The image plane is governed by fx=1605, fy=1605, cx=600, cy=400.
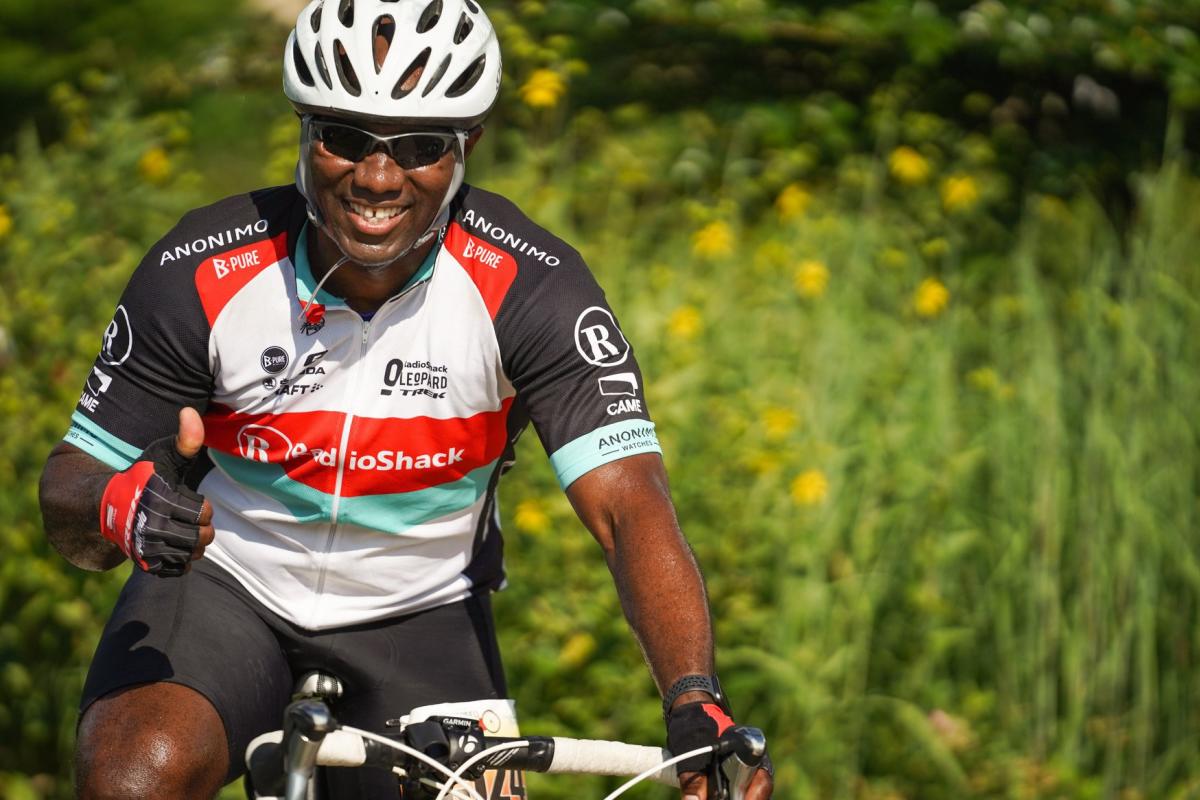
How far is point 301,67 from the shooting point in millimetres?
3473

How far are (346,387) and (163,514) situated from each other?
0.71 metres

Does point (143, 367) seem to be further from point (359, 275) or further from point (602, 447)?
point (602, 447)

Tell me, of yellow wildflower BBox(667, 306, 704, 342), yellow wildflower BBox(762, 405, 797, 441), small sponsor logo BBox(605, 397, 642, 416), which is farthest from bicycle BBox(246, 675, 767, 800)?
yellow wildflower BBox(667, 306, 704, 342)

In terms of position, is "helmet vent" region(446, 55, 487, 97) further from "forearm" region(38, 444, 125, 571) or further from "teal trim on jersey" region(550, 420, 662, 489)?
"forearm" region(38, 444, 125, 571)

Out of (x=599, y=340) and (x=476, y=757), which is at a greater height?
(x=599, y=340)

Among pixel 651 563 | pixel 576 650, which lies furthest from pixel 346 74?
pixel 576 650

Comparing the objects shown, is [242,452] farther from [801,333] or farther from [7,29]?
[7,29]

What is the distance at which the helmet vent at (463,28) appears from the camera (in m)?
3.51

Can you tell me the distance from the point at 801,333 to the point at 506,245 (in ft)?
10.8

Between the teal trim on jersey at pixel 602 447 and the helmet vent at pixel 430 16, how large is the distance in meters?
0.96

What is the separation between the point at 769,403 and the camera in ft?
20.0

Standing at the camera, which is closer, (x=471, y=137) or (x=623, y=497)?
(x=623, y=497)

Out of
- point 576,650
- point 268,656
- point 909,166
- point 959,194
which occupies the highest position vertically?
point 268,656

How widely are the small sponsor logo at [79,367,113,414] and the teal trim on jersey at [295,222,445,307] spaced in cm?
44
